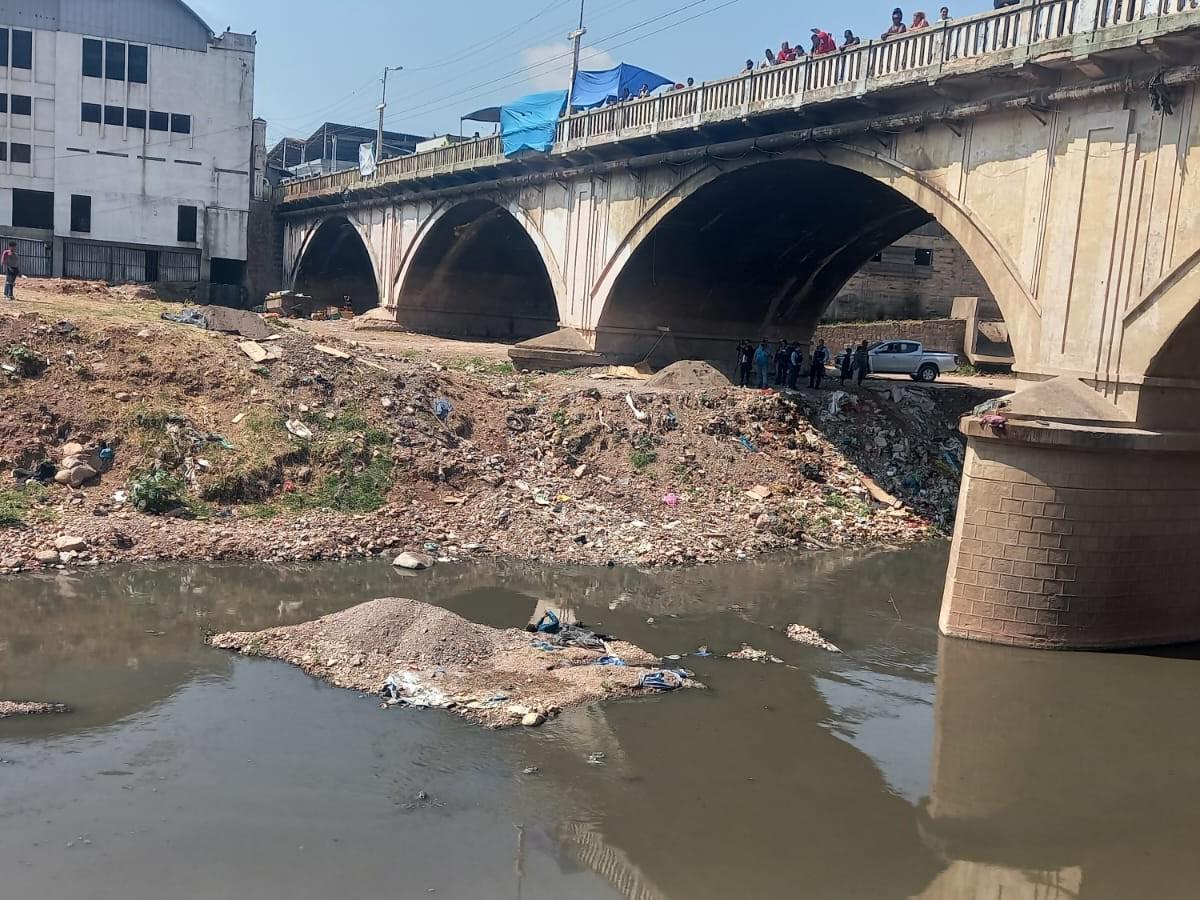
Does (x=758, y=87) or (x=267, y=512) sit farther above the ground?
(x=758, y=87)

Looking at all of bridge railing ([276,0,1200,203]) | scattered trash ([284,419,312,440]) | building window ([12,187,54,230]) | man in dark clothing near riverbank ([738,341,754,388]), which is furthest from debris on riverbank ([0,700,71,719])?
building window ([12,187,54,230])

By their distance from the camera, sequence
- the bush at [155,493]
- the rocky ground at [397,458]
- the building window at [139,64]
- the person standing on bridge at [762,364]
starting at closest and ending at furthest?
the bush at [155,493]
the rocky ground at [397,458]
the person standing on bridge at [762,364]
the building window at [139,64]

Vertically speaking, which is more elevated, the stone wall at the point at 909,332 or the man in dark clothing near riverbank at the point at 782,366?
the stone wall at the point at 909,332

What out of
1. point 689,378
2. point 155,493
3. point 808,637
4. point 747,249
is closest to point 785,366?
point 689,378

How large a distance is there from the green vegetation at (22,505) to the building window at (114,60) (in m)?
28.3

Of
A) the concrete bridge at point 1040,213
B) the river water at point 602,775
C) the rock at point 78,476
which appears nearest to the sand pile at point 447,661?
the river water at point 602,775

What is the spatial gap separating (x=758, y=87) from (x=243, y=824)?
1743cm

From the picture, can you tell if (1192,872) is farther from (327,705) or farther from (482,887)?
(327,705)

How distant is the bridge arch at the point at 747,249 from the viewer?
2247cm

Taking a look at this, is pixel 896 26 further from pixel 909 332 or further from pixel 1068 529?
pixel 909 332

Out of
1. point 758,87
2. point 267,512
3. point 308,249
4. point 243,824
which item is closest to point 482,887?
point 243,824

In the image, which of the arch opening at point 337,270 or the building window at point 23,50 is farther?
the arch opening at point 337,270

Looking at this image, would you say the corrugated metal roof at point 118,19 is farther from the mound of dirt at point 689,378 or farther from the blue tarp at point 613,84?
the mound of dirt at point 689,378

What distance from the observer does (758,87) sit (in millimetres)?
20688
